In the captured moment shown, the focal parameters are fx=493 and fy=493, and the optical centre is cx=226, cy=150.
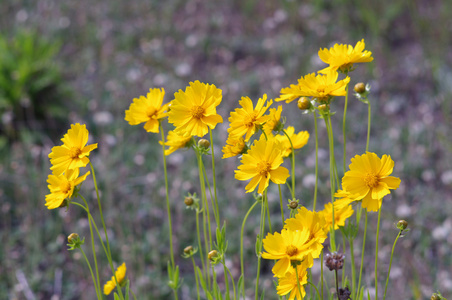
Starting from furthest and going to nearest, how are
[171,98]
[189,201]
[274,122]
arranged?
[171,98]
[189,201]
[274,122]

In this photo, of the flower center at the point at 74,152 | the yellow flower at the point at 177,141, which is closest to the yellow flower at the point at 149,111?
the yellow flower at the point at 177,141

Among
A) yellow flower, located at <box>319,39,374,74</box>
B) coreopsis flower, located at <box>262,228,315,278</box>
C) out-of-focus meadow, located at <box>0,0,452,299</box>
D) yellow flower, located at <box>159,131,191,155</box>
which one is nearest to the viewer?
coreopsis flower, located at <box>262,228,315,278</box>

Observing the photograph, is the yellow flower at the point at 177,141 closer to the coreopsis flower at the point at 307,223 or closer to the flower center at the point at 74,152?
the flower center at the point at 74,152

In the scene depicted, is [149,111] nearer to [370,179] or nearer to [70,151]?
[70,151]

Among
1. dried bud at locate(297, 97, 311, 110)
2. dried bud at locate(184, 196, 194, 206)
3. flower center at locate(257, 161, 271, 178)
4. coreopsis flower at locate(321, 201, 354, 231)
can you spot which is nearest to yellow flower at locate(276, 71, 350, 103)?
dried bud at locate(297, 97, 311, 110)

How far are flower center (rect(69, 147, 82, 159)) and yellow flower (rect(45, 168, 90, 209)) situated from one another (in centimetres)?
3

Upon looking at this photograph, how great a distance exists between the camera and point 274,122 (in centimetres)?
94

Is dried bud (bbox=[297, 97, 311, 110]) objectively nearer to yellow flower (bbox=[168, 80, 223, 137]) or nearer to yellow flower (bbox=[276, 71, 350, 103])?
yellow flower (bbox=[276, 71, 350, 103])

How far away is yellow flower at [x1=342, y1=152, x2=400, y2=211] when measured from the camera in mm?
825

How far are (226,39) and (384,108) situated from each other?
1526 millimetres

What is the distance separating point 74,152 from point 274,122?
0.38m

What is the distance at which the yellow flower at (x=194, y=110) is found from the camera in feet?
2.97

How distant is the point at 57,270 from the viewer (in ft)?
6.88

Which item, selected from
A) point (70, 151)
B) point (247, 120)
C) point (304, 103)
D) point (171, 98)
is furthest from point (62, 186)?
point (171, 98)
